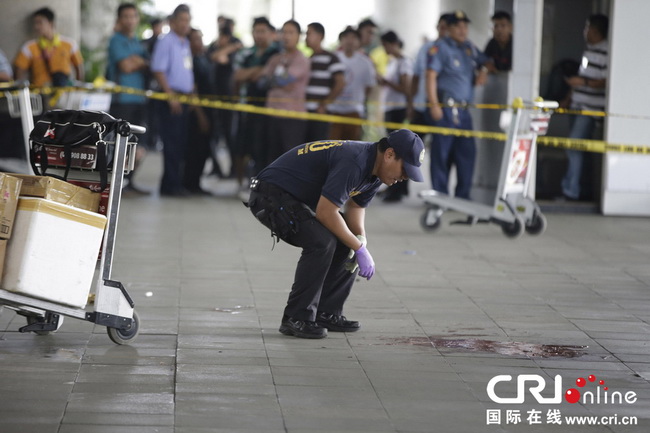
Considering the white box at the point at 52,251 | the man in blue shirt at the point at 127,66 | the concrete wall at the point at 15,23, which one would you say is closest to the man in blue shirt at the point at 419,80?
A: the man in blue shirt at the point at 127,66

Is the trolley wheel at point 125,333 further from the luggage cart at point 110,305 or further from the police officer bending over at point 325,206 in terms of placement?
the police officer bending over at point 325,206

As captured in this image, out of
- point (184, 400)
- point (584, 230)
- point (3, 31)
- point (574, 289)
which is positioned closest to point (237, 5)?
point (3, 31)

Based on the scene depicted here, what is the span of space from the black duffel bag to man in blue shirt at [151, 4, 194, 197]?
719cm

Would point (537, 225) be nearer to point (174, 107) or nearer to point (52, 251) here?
point (174, 107)

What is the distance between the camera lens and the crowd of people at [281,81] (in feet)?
41.1

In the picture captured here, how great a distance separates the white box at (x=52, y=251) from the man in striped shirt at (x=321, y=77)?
767 cm

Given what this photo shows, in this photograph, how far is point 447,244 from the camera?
10.4 m

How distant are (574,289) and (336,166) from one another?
2865 millimetres

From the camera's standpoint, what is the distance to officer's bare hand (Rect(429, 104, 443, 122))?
40.3ft

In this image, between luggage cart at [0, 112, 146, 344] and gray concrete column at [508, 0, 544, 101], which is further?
gray concrete column at [508, 0, 544, 101]

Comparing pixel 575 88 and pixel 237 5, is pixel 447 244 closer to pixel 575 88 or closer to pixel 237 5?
pixel 575 88

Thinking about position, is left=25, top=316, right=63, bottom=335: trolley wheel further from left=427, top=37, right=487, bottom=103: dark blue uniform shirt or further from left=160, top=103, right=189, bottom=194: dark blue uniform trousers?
left=160, top=103, right=189, bottom=194: dark blue uniform trousers

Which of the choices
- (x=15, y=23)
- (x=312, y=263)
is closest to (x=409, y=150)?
(x=312, y=263)

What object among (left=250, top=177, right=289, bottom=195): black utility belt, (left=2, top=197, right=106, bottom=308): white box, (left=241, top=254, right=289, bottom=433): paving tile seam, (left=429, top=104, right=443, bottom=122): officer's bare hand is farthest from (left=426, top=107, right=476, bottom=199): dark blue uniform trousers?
(left=2, top=197, right=106, bottom=308): white box
